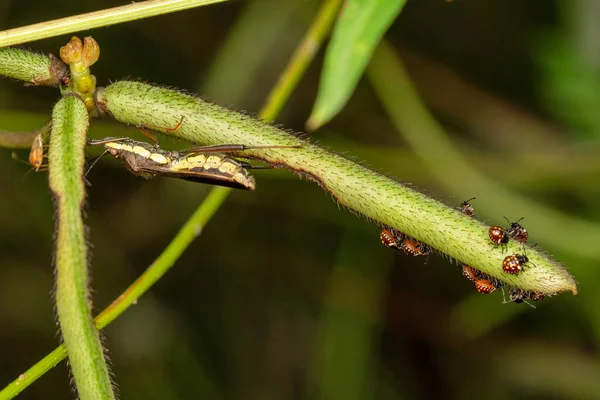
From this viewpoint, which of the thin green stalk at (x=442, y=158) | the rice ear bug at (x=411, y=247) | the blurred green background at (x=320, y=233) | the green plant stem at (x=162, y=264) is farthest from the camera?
the blurred green background at (x=320, y=233)

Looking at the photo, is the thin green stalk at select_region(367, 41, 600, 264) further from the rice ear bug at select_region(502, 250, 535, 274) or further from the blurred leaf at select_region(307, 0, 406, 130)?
the rice ear bug at select_region(502, 250, 535, 274)

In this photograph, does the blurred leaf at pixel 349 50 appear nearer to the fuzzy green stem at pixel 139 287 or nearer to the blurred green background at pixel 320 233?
the fuzzy green stem at pixel 139 287

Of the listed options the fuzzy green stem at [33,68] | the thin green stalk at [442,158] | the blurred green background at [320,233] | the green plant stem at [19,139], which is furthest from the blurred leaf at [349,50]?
the blurred green background at [320,233]

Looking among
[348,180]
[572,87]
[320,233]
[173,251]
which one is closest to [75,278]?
[348,180]

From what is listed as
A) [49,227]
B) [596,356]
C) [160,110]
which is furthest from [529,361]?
[160,110]

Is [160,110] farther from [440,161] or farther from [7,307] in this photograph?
[7,307]

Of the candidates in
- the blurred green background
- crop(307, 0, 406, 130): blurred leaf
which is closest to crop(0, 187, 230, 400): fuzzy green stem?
crop(307, 0, 406, 130): blurred leaf
